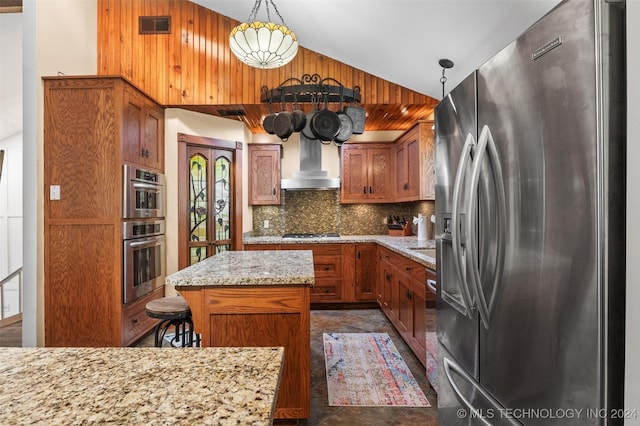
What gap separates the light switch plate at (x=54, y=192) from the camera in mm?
2895

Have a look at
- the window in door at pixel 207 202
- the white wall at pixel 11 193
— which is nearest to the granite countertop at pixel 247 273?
the window in door at pixel 207 202

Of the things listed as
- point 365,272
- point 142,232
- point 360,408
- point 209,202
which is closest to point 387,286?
point 365,272

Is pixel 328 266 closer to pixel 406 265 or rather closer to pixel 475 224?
pixel 406 265

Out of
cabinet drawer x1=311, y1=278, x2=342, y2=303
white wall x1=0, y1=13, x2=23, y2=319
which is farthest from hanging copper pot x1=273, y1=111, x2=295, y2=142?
white wall x1=0, y1=13, x2=23, y2=319

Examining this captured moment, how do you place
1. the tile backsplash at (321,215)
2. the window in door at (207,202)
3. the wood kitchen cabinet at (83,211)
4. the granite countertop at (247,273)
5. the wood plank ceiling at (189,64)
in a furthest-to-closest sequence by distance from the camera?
the tile backsplash at (321,215) < the window in door at (207,202) < the wood plank ceiling at (189,64) < the wood kitchen cabinet at (83,211) < the granite countertop at (247,273)

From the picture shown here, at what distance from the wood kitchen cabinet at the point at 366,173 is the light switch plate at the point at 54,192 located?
322 centimetres

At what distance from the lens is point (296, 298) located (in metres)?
1.87

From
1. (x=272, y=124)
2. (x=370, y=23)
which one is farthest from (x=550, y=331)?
(x=370, y=23)

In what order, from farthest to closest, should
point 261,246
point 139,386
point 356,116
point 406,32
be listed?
point 261,246 < point 406,32 < point 356,116 < point 139,386

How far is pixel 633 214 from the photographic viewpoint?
0.77m

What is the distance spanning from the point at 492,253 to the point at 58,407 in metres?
1.19

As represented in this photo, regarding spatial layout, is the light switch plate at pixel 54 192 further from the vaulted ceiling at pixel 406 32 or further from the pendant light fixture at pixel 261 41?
the vaulted ceiling at pixel 406 32

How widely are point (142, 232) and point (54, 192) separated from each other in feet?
2.51

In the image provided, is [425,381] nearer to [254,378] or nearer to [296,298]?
[296,298]
